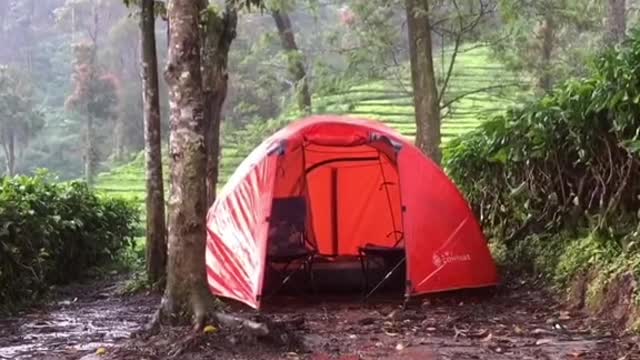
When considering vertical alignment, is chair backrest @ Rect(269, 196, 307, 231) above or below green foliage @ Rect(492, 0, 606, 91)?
below

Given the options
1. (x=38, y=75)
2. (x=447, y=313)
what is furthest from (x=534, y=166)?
(x=38, y=75)

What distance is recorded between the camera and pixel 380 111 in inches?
1030

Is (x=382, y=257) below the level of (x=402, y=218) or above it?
below

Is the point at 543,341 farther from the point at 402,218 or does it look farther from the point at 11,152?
the point at 11,152

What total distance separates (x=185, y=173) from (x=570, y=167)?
339cm

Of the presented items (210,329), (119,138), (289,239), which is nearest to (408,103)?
(119,138)

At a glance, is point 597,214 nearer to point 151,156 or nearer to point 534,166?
point 534,166

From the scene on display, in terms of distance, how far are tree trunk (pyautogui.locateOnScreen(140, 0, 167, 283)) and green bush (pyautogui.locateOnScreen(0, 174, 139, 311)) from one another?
39.9 inches

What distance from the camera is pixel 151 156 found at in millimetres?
8125

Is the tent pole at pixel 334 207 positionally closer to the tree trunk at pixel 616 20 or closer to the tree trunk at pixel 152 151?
the tree trunk at pixel 152 151

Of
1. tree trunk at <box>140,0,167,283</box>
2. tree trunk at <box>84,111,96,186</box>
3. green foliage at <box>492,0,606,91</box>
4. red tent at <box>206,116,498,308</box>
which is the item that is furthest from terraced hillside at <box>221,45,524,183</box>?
tree trunk at <box>140,0,167,283</box>

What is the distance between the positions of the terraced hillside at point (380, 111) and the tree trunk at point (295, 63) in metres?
0.44

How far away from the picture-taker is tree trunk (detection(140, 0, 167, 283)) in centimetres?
809

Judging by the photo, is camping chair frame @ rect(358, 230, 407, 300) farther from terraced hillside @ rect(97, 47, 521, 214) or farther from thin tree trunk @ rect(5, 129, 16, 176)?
thin tree trunk @ rect(5, 129, 16, 176)
